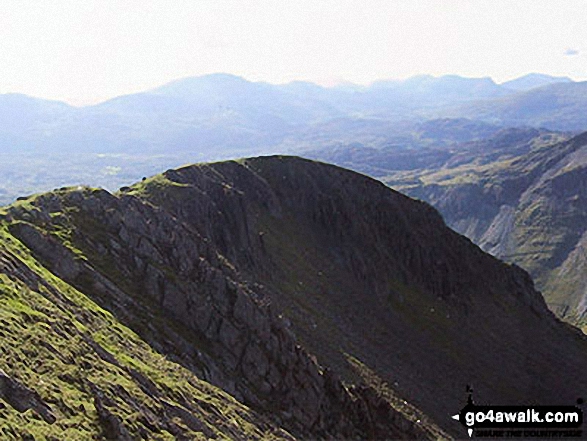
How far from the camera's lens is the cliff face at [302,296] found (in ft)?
177

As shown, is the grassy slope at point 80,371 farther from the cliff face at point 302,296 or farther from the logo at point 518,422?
the logo at point 518,422

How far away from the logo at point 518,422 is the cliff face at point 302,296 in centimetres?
430

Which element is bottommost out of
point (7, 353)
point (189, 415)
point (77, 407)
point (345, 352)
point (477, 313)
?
point (477, 313)

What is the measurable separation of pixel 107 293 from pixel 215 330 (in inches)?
479

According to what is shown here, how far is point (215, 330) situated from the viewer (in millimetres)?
58812

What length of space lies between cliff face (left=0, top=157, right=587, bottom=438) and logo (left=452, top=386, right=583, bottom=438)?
4.30m

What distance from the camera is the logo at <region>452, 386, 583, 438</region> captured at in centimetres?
6570

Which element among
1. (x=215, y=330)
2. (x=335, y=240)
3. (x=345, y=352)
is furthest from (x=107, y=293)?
(x=335, y=240)

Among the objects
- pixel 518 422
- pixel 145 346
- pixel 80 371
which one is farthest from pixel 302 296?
pixel 80 371

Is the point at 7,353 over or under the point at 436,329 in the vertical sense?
over

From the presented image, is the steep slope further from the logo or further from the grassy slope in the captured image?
the logo

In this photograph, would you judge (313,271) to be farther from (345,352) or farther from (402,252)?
(402,252)

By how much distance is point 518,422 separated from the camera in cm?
6850

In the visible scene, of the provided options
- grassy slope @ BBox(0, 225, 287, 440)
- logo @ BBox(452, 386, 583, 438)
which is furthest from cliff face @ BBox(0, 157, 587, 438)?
logo @ BBox(452, 386, 583, 438)
